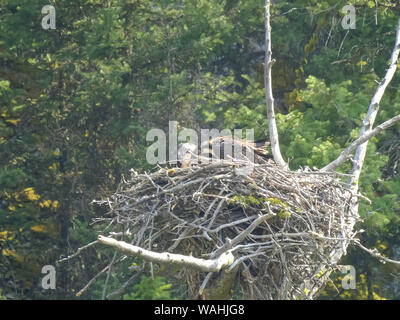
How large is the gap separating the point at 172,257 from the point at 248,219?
1769 mm

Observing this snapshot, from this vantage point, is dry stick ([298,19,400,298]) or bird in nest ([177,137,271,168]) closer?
dry stick ([298,19,400,298])

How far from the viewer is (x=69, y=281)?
16672 mm

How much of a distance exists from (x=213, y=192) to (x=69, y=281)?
9.49 m

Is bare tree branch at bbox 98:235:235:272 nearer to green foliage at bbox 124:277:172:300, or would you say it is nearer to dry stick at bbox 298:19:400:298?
dry stick at bbox 298:19:400:298

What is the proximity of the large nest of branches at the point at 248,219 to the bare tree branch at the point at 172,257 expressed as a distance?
0.79 metres

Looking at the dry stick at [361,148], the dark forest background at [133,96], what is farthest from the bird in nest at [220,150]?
the dark forest background at [133,96]

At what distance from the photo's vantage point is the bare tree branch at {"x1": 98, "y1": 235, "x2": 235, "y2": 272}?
5.45 metres

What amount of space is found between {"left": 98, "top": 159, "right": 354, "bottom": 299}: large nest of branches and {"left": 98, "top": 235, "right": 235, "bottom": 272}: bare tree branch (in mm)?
793

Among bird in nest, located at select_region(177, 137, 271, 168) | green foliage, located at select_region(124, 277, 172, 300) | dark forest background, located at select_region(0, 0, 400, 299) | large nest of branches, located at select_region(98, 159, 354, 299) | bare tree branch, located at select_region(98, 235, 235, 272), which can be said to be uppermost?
dark forest background, located at select_region(0, 0, 400, 299)

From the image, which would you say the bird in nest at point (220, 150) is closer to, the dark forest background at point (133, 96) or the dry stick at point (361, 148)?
the dry stick at point (361, 148)

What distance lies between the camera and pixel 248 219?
759cm

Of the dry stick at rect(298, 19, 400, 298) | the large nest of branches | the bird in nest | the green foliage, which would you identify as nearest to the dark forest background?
the green foliage

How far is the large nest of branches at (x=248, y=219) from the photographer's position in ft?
24.9

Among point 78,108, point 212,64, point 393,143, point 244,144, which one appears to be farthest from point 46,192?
point 244,144
